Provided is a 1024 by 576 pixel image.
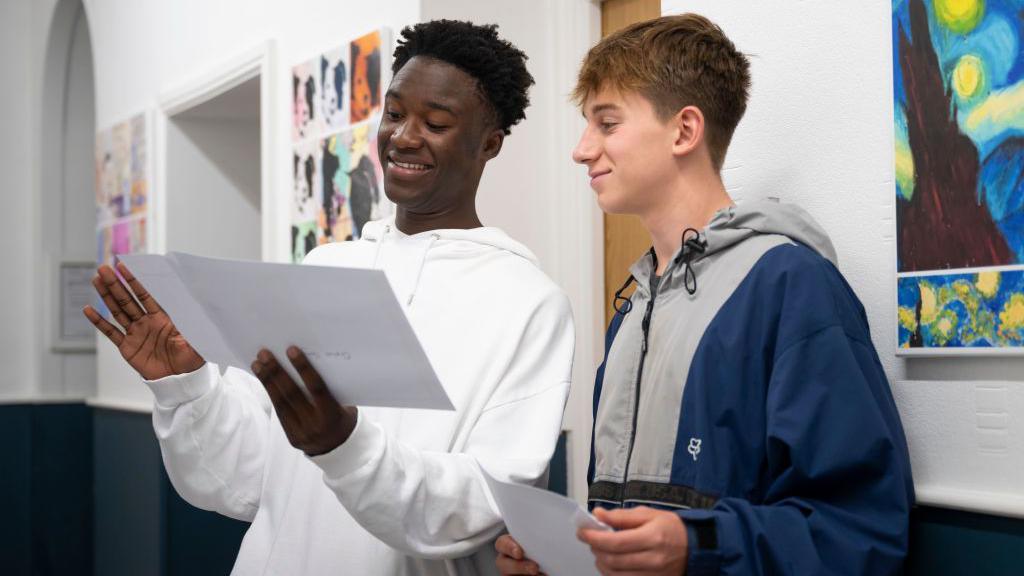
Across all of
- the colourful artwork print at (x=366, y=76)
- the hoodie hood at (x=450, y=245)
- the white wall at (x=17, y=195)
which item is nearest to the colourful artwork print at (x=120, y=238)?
the white wall at (x=17, y=195)

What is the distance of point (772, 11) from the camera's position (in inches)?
75.6

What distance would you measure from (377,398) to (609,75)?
0.60 metres

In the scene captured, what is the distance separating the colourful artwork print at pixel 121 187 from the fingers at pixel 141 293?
10.7ft

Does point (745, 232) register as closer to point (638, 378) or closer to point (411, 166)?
point (638, 378)

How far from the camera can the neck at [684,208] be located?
66.6 inches

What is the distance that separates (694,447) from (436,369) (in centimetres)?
46

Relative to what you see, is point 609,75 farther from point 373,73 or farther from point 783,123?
point 373,73

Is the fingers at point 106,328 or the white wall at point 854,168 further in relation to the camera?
the fingers at point 106,328

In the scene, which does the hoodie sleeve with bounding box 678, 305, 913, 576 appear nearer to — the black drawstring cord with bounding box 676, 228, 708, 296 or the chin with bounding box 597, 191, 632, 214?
the black drawstring cord with bounding box 676, 228, 708, 296

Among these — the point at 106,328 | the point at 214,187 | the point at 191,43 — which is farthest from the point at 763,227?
the point at 214,187

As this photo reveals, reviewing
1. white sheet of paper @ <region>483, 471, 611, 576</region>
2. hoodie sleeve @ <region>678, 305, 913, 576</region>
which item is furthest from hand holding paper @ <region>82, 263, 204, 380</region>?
hoodie sleeve @ <region>678, 305, 913, 576</region>

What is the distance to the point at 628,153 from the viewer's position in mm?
1682

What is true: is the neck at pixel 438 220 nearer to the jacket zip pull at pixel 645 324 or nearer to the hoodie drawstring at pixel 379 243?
the hoodie drawstring at pixel 379 243

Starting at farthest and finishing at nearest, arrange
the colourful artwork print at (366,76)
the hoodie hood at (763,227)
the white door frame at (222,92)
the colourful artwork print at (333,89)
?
1. the white door frame at (222,92)
2. the colourful artwork print at (333,89)
3. the colourful artwork print at (366,76)
4. the hoodie hood at (763,227)
